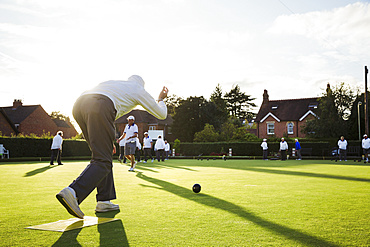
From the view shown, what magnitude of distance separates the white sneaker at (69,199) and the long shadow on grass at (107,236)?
0.21 meters

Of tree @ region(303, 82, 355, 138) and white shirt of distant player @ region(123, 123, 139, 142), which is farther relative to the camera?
tree @ region(303, 82, 355, 138)

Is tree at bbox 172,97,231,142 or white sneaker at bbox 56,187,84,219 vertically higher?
tree at bbox 172,97,231,142

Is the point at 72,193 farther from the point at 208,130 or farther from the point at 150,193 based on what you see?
the point at 208,130

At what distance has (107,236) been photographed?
329 cm

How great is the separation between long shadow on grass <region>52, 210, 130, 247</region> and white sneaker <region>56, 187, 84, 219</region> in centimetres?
21

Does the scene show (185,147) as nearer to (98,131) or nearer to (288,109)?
(288,109)

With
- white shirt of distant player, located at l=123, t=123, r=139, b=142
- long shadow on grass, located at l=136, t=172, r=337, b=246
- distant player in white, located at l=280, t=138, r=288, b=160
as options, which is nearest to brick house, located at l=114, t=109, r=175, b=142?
distant player in white, located at l=280, t=138, r=288, b=160

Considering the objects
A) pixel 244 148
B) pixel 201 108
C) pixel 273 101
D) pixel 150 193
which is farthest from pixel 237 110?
pixel 150 193

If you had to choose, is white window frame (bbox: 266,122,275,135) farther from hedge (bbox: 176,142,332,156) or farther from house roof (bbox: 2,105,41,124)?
house roof (bbox: 2,105,41,124)

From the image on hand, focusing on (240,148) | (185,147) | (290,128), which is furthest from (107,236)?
(290,128)

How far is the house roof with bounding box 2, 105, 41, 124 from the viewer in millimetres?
56000

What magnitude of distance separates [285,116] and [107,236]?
54.0 m

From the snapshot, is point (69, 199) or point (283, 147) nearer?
point (69, 199)

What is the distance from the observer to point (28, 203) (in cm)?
541
